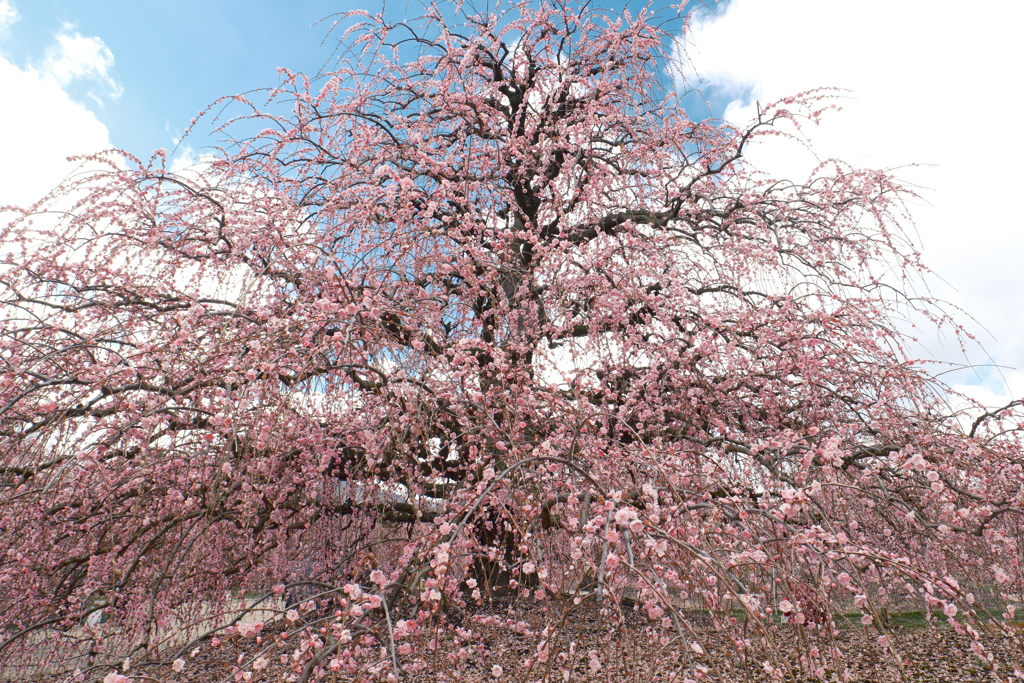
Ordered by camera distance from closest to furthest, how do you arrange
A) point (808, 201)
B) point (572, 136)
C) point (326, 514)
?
point (326, 514), point (808, 201), point (572, 136)

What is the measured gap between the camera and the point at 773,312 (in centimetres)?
536

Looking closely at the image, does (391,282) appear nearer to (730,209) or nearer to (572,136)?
(572,136)

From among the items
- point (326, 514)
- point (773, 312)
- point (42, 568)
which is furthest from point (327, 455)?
point (773, 312)

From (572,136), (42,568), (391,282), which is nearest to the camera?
(42,568)

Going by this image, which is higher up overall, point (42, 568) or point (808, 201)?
point (808, 201)

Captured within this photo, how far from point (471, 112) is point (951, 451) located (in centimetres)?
539

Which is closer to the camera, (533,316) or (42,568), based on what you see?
(42,568)

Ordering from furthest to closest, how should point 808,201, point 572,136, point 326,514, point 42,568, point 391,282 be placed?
point 572,136, point 808,201, point 326,514, point 391,282, point 42,568

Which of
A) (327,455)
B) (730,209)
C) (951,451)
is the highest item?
(730,209)

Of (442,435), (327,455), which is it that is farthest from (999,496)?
(327,455)

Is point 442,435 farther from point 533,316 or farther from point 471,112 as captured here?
point 471,112

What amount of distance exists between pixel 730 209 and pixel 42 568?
6769 millimetres

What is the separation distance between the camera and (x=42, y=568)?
4.19 m

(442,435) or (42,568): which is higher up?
(442,435)
